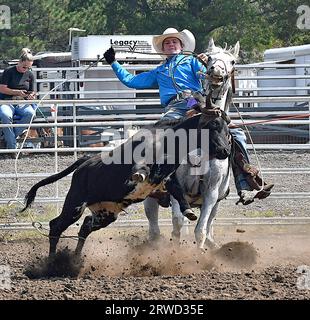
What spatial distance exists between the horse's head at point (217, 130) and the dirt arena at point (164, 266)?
810 mm

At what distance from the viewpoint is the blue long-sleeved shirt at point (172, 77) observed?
7609 mm

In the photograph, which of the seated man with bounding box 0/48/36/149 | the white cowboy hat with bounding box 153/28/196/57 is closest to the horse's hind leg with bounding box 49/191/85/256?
the white cowboy hat with bounding box 153/28/196/57

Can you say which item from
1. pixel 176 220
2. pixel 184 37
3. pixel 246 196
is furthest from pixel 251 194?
pixel 184 37

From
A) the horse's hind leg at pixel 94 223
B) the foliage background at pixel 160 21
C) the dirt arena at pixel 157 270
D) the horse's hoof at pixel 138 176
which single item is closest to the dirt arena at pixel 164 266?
the dirt arena at pixel 157 270

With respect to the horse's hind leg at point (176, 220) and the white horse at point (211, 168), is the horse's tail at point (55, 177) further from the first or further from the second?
the horse's hind leg at point (176, 220)

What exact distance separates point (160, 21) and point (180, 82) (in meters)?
21.1

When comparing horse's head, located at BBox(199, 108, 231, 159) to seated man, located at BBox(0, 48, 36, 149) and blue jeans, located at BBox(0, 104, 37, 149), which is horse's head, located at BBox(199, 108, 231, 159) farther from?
seated man, located at BBox(0, 48, 36, 149)

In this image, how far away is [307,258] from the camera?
25.3 ft

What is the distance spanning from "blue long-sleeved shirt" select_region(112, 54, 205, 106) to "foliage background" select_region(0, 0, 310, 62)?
2021 centimetres

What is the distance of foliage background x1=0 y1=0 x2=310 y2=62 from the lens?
28.4m

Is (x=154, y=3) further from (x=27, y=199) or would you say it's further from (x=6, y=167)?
(x=27, y=199)
